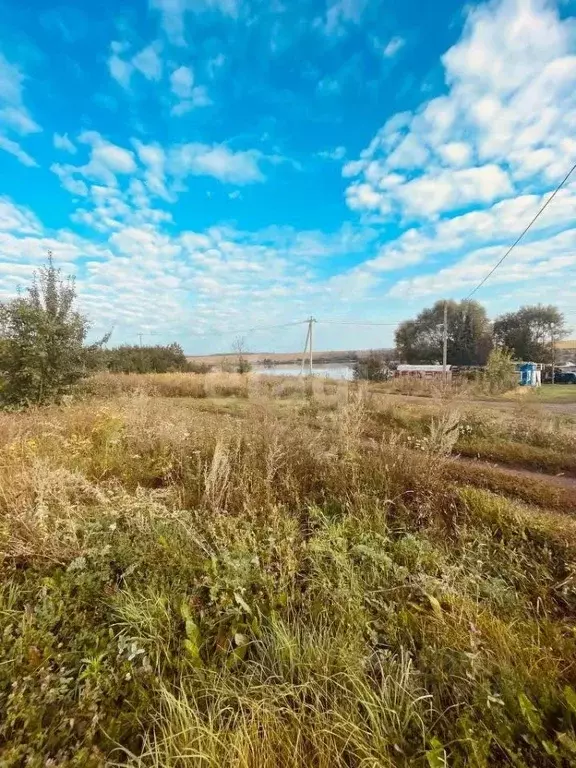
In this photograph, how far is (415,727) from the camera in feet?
4.92

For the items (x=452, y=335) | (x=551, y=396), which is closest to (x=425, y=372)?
(x=551, y=396)

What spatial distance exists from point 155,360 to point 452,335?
29.9 m

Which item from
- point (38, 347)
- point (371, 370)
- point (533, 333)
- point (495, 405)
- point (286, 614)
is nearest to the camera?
point (286, 614)

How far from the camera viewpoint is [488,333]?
36.8m

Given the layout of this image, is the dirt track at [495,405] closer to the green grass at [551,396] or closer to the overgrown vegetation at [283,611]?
the green grass at [551,396]

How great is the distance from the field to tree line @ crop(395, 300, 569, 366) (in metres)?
35.8

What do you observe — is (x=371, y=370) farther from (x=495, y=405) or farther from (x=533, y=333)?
(x=533, y=333)

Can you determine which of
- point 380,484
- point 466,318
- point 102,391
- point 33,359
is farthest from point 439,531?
point 466,318

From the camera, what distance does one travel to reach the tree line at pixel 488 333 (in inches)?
1406

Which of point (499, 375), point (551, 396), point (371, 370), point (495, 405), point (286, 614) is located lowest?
point (551, 396)

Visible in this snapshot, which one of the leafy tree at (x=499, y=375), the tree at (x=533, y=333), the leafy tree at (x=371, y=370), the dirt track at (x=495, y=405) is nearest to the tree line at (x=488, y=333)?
the tree at (x=533, y=333)

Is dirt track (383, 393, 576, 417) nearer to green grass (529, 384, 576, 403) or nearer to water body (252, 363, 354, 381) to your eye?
green grass (529, 384, 576, 403)

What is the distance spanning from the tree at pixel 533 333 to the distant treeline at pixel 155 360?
31.2 metres

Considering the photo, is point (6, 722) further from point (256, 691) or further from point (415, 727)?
point (415, 727)
